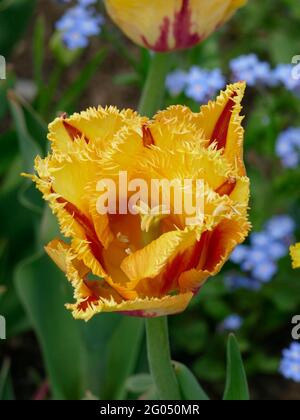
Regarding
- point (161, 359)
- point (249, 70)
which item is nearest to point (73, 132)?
point (161, 359)

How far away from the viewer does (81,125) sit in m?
0.82

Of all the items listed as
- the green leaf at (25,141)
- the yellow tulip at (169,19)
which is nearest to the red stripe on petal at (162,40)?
the yellow tulip at (169,19)

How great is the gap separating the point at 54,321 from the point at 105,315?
141 millimetres

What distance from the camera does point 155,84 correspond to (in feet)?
3.90

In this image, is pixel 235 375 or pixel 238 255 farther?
pixel 238 255

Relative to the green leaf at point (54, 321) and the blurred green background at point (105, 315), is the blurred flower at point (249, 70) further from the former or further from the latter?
the green leaf at point (54, 321)

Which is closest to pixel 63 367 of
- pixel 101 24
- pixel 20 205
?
pixel 20 205

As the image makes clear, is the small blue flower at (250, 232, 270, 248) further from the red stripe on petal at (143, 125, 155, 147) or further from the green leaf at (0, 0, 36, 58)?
the red stripe on petal at (143, 125, 155, 147)

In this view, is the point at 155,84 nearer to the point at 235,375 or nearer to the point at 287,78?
the point at 235,375

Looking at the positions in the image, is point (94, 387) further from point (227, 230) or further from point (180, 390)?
point (227, 230)

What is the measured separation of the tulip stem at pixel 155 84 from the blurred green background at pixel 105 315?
195 mm

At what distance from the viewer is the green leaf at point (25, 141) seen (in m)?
1.30

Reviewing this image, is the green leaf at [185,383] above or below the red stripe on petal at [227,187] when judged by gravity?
below

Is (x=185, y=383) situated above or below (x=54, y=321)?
below
